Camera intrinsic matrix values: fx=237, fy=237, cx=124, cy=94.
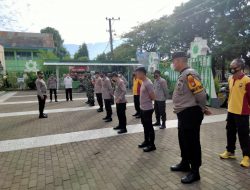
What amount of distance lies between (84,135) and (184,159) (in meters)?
3.18

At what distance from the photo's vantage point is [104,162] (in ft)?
14.4

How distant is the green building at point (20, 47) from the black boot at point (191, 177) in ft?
116

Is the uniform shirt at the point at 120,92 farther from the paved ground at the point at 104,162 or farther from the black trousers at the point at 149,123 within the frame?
the black trousers at the point at 149,123

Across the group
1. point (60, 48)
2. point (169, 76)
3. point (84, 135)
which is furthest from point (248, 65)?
point (60, 48)

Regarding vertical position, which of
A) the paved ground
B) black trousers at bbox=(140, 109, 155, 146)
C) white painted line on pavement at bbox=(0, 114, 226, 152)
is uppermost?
black trousers at bbox=(140, 109, 155, 146)

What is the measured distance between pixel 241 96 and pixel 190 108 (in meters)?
1.24

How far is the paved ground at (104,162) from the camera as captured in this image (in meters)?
3.59

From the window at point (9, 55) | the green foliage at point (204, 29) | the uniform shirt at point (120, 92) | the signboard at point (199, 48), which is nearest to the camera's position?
the uniform shirt at point (120, 92)

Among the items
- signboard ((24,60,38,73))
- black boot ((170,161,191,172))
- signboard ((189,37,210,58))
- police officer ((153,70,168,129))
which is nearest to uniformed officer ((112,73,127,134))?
police officer ((153,70,168,129))

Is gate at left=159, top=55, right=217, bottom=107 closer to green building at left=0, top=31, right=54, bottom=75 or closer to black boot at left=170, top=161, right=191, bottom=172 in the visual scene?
black boot at left=170, top=161, right=191, bottom=172

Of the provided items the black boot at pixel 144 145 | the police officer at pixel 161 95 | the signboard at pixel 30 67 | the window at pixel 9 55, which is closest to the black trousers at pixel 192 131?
the black boot at pixel 144 145

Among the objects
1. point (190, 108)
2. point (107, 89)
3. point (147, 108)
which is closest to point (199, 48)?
point (107, 89)

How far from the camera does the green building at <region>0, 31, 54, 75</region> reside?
3625cm

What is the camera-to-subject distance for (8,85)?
24.1 metres
